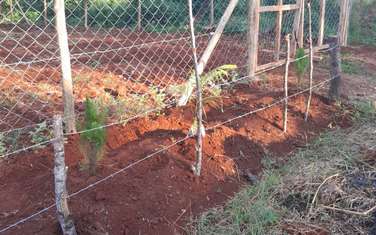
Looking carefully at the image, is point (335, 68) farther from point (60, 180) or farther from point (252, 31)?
point (60, 180)

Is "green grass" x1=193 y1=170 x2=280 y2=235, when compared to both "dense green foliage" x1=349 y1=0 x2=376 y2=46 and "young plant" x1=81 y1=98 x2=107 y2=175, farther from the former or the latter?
"dense green foliage" x1=349 y1=0 x2=376 y2=46

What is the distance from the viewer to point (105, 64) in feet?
22.6

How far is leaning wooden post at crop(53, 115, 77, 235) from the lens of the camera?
235cm

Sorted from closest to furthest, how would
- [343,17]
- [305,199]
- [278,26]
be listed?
[305,199]
[278,26]
[343,17]

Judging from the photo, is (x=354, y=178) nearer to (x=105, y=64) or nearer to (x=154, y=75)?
(x=154, y=75)

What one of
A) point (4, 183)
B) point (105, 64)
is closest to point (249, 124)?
point (4, 183)

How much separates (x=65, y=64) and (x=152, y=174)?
1120mm

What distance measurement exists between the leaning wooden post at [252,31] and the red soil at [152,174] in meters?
1.59

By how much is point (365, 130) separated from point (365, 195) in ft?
5.18

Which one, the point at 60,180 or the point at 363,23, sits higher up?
the point at 60,180

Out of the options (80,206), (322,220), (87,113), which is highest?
(87,113)

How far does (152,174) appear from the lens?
3.32 metres

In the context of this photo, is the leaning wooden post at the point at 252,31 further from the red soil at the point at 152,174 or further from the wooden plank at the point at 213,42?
the red soil at the point at 152,174

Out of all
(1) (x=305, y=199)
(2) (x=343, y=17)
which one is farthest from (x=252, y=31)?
(2) (x=343, y=17)
